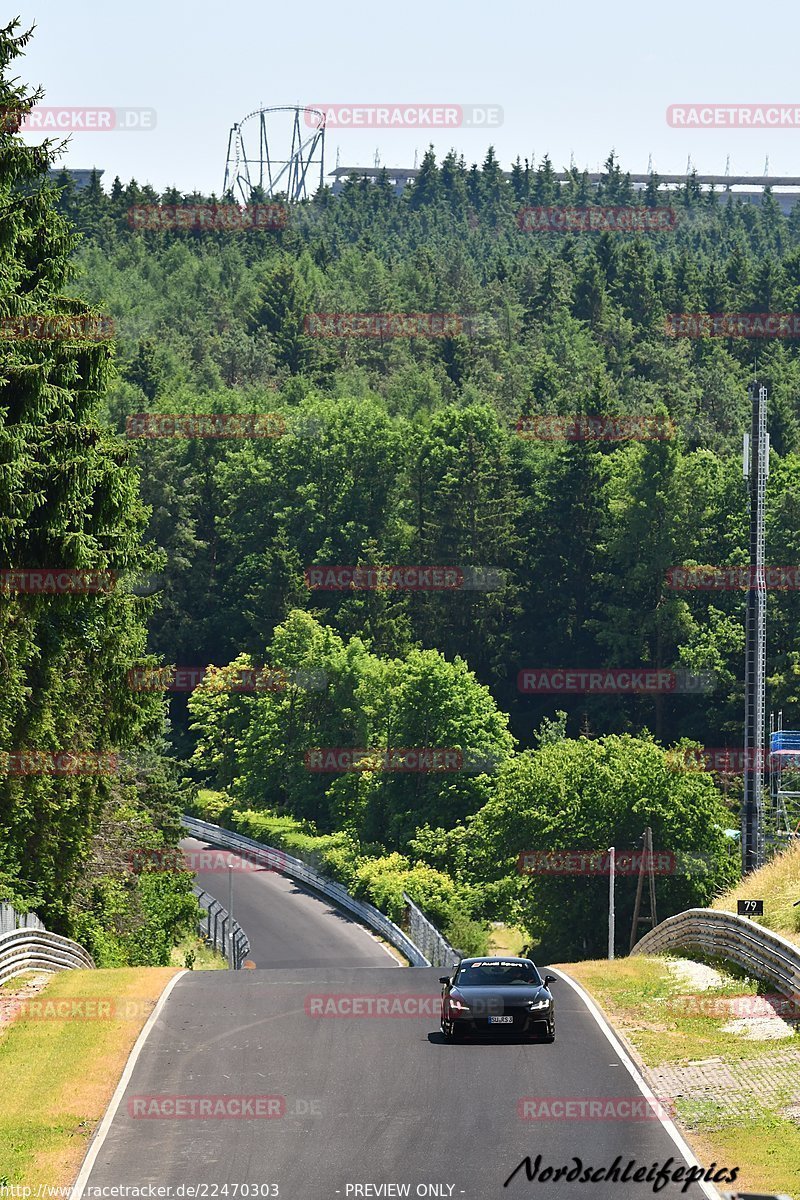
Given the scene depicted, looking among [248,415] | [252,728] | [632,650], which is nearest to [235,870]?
[252,728]

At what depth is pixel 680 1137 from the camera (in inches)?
757

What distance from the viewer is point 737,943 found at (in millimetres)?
31516

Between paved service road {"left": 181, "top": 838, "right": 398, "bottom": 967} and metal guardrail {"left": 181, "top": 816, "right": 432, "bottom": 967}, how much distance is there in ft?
1.81

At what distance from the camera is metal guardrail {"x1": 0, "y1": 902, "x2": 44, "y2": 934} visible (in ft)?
121

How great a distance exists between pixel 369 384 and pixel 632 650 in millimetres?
54344

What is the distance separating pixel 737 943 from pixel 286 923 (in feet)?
163

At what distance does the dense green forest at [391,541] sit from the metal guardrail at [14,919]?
60 cm
